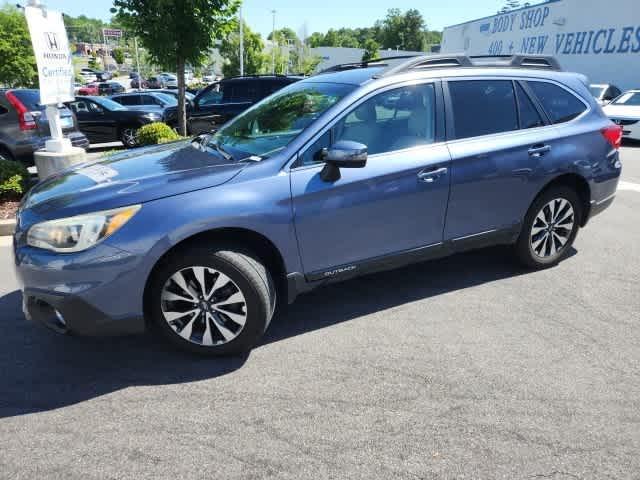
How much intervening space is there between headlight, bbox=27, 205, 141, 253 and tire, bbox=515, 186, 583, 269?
3.16 m

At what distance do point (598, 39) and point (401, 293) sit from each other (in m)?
24.0

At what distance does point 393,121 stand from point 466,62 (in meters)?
0.99

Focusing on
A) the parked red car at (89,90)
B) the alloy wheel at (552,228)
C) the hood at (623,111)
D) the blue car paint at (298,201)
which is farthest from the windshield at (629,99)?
the parked red car at (89,90)

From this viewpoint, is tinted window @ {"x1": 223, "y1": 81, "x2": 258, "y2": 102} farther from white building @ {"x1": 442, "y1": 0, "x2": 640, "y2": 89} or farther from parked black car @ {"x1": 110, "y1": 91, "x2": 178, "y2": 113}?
white building @ {"x1": 442, "y1": 0, "x2": 640, "y2": 89}

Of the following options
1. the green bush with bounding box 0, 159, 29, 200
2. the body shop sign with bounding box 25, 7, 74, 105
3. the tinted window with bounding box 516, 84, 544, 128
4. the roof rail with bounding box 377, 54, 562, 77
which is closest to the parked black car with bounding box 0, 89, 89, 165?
the body shop sign with bounding box 25, 7, 74, 105

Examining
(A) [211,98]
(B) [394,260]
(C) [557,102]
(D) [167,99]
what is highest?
(C) [557,102]

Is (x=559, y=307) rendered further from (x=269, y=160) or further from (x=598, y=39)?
(x=598, y=39)

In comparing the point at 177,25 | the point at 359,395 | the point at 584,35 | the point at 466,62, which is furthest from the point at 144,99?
the point at 584,35

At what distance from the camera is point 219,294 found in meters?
3.05

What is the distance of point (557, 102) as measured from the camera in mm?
4340

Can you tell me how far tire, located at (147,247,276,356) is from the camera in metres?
2.96

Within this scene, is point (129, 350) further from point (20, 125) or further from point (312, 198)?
point (20, 125)

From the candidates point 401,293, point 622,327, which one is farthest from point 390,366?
point 622,327

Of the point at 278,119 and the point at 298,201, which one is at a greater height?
the point at 278,119
